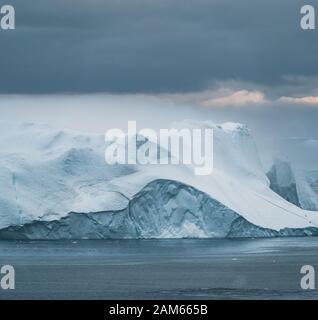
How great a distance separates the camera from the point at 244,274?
144ft

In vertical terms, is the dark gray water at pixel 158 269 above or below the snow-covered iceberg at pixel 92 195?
below

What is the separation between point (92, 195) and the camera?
5659 cm

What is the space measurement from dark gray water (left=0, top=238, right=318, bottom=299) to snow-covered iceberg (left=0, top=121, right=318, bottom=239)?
1568mm

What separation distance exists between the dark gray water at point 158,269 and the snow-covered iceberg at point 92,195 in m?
1.57

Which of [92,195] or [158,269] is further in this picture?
[92,195]

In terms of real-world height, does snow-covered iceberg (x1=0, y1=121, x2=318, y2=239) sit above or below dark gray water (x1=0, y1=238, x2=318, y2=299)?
above

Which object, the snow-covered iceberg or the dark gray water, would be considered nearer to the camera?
the dark gray water

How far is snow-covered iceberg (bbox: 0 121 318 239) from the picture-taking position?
5478 cm

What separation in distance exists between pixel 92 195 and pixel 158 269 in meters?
10.4

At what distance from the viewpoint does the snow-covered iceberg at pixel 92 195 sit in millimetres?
54781

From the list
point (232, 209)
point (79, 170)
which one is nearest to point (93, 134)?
point (79, 170)

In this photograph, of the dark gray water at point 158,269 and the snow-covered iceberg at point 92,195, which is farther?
the snow-covered iceberg at point 92,195
